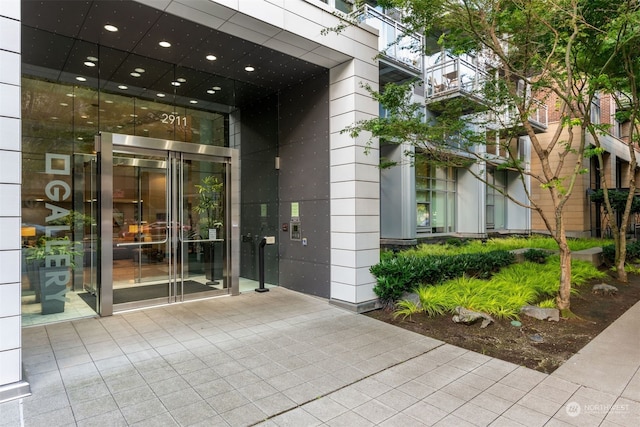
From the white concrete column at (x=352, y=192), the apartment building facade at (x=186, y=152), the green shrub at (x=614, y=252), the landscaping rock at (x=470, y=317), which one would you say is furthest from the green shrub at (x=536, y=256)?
the white concrete column at (x=352, y=192)

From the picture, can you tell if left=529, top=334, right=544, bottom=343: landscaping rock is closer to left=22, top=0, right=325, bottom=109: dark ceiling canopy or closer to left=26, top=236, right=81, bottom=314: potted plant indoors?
left=22, top=0, right=325, bottom=109: dark ceiling canopy

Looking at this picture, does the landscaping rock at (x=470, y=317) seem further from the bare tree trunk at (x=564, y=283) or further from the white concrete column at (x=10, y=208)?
the white concrete column at (x=10, y=208)

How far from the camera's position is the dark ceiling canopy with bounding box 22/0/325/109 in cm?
494

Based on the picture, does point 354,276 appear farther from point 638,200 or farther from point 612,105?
point 612,105

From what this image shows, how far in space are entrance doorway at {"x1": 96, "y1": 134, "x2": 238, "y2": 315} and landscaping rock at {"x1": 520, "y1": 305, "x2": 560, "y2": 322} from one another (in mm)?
5279

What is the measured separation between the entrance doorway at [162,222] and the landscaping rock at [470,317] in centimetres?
421

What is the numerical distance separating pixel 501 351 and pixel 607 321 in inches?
104

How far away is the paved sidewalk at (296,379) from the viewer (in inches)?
119

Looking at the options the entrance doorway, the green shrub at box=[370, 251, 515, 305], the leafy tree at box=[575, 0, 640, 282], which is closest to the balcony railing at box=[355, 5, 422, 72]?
the leafy tree at box=[575, 0, 640, 282]

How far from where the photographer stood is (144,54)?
6145 millimetres

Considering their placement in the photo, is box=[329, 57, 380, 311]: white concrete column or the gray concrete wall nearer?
box=[329, 57, 380, 311]: white concrete column

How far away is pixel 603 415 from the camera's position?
307 centimetres

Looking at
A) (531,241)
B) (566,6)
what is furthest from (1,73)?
(531,241)

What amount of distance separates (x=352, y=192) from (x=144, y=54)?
168 inches
